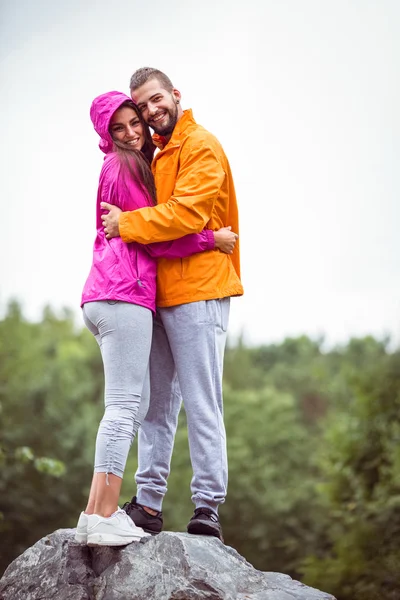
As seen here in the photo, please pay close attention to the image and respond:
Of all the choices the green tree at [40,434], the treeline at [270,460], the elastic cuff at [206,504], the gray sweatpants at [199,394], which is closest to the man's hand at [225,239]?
the gray sweatpants at [199,394]

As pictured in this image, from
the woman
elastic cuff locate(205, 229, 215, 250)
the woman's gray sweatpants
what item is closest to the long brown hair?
the woman

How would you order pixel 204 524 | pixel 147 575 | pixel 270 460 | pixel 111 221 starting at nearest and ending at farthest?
pixel 147 575 < pixel 111 221 < pixel 204 524 < pixel 270 460

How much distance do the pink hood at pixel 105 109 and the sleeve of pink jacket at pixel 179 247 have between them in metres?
0.55

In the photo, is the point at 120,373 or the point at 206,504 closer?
the point at 120,373

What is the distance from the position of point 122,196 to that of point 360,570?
8988mm

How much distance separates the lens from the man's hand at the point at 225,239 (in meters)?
3.89

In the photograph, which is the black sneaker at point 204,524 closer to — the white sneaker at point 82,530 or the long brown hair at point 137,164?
the white sneaker at point 82,530

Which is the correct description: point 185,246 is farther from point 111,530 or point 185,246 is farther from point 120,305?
point 111,530

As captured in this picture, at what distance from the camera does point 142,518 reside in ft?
12.9

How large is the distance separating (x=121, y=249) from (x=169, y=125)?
67 centimetres

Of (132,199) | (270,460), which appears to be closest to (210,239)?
(132,199)

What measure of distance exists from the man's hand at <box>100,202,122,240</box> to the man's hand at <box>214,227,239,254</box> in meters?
0.49

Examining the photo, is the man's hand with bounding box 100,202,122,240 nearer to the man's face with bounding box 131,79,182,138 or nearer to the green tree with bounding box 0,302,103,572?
the man's face with bounding box 131,79,182,138

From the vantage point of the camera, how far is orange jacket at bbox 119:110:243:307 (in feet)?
11.9
